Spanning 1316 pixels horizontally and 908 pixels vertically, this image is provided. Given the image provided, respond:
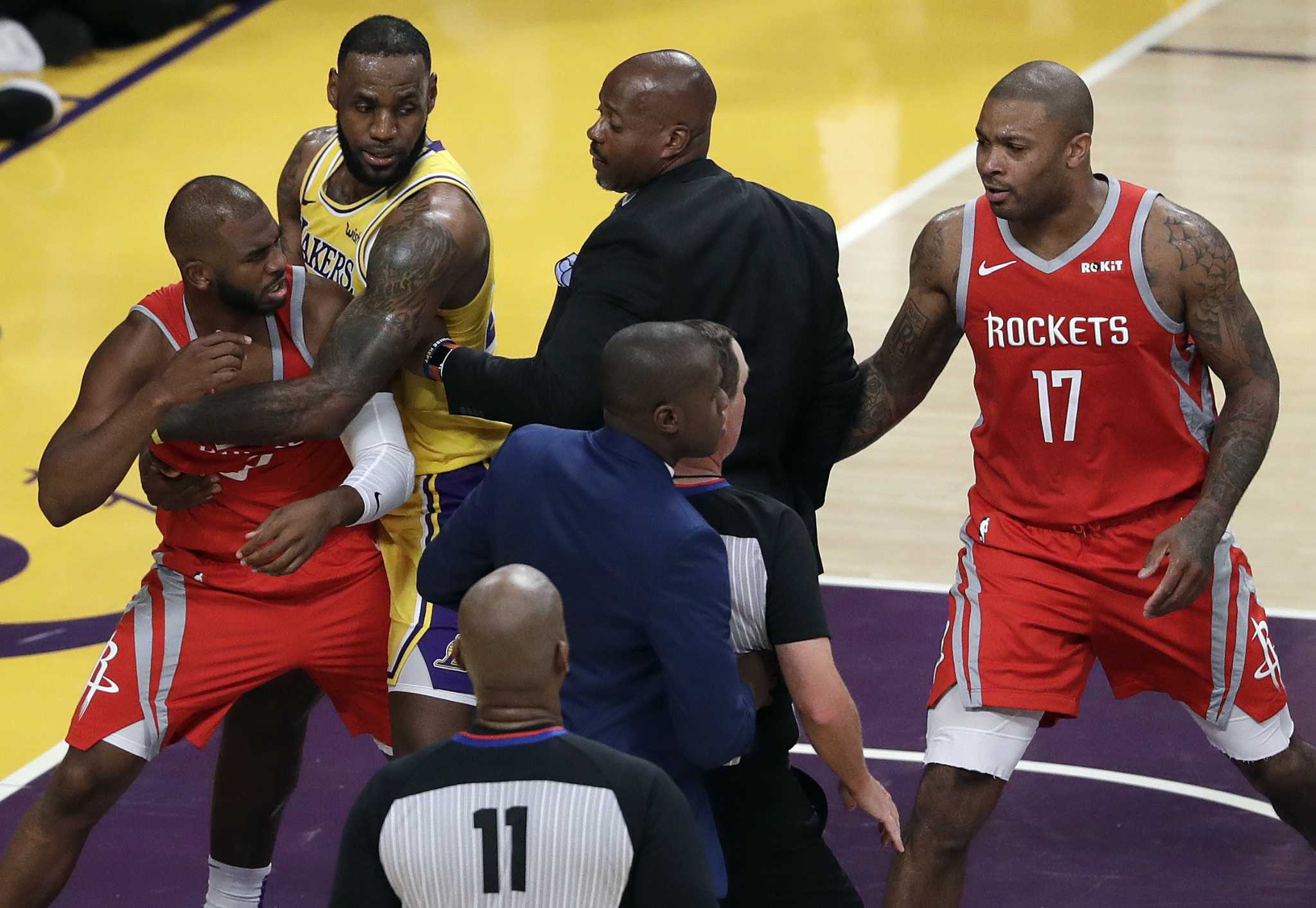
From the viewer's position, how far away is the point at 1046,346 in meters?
4.69

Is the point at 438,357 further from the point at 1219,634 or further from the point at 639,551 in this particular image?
the point at 1219,634

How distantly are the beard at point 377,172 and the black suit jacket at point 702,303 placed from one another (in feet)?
1.76

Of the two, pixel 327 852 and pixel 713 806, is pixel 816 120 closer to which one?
pixel 327 852

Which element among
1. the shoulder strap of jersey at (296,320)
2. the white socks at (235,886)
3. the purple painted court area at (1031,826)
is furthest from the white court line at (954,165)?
the white socks at (235,886)

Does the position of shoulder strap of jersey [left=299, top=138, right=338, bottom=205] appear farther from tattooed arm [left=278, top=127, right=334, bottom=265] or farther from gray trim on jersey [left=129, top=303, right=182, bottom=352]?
gray trim on jersey [left=129, top=303, right=182, bottom=352]

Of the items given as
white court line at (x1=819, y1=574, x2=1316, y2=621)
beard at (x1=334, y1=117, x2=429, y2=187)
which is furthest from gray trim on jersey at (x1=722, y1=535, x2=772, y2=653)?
white court line at (x1=819, y1=574, x2=1316, y2=621)

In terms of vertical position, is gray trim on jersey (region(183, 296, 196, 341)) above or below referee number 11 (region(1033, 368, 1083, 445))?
above

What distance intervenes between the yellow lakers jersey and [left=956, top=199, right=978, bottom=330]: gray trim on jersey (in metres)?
1.13

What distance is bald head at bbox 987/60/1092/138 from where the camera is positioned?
4629mm

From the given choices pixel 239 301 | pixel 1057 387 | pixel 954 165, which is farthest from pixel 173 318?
pixel 954 165

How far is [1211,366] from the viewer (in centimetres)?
471

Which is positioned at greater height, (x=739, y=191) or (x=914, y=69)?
(x=739, y=191)

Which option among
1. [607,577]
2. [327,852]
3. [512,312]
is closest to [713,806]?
[607,577]

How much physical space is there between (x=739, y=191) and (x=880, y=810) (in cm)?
148
